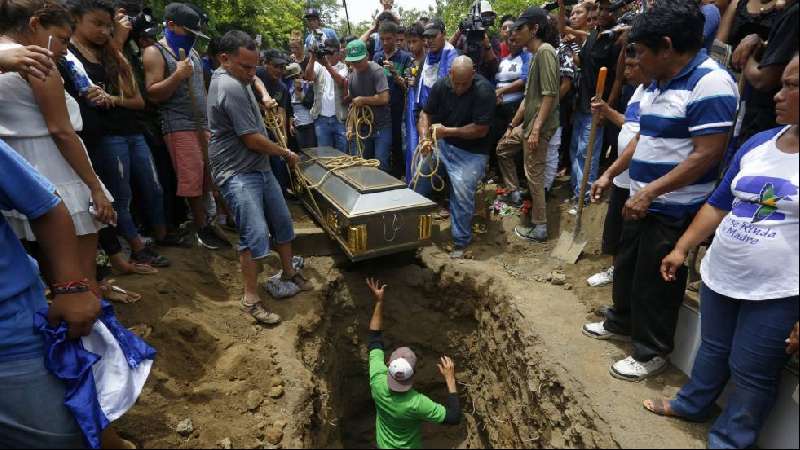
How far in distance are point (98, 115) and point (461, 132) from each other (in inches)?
116

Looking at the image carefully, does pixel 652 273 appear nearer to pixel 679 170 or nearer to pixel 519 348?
pixel 679 170

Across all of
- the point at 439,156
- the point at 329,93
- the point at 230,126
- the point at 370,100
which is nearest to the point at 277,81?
the point at 329,93

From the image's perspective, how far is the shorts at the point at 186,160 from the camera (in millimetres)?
3730

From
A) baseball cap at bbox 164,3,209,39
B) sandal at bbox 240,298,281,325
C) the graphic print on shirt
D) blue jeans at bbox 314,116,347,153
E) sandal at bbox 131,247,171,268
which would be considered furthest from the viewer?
blue jeans at bbox 314,116,347,153

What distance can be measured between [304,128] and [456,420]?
13.9 ft

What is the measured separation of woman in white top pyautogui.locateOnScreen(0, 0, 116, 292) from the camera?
201 cm

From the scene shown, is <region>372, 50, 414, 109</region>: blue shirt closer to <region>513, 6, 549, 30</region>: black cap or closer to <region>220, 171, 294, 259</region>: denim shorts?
<region>513, 6, 549, 30</region>: black cap

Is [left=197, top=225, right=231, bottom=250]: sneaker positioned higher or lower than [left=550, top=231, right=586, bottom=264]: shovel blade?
higher

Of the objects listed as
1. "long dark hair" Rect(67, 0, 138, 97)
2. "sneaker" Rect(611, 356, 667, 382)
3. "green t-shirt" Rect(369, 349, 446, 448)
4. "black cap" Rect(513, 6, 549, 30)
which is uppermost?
"black cap" Rect(513, 6, 549, 30)

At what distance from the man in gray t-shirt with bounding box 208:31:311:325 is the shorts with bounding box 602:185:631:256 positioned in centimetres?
234

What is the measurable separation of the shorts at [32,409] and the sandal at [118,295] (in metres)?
1.35

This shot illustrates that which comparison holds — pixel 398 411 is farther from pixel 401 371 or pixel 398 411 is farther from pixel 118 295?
pixel 118 295

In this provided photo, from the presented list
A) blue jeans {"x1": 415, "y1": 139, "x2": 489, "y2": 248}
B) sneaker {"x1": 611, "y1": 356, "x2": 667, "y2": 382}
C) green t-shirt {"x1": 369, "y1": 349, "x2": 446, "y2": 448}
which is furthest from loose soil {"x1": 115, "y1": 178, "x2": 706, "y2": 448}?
green t-shirt {"x1": 369, "y1": 349, "x2": 446, "y2": 448}

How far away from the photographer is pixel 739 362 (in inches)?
72.8
